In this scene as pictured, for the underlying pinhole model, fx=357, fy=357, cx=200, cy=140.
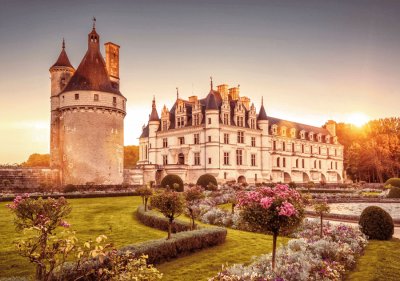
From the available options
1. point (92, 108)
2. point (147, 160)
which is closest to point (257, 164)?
point (147, 160)

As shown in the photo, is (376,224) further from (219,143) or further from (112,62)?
(112,62)

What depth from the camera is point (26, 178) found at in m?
32.3

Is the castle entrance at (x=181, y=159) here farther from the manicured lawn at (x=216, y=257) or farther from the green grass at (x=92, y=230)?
the manicured lawn at (x=216, y=257)

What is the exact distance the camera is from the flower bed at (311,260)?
8.02 meters

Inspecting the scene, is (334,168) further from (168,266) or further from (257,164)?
(168,266)

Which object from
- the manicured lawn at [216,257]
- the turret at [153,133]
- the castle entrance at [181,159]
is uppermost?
the turret at [153,133]

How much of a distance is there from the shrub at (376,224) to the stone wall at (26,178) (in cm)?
2709

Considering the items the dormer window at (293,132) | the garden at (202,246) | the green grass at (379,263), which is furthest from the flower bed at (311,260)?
the dormer window at (293,132)

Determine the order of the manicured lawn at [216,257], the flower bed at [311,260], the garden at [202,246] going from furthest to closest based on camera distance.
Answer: the manicured lawn at [216,257], the flower bed at [311,260], the garden at [202,246]

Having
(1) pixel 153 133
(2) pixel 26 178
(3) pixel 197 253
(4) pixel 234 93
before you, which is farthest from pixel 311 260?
(1) pixel 153 133

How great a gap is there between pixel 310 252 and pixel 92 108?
29.7 metres

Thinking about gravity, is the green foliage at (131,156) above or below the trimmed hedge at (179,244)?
above

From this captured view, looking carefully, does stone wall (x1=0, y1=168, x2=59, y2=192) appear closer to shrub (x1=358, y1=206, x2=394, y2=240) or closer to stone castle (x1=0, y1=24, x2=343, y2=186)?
stone castle (x1=0, y1=24, x2=343, y2=186)

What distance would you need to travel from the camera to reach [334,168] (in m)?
68.0
